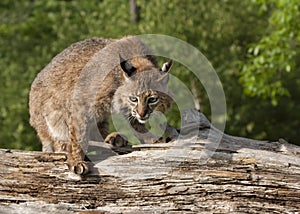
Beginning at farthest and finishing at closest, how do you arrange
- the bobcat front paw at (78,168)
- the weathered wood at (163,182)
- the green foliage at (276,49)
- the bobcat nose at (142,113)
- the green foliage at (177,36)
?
1. the green foliage at (177,36)
2. the green foliage at (276,49)
3. the bobcat nose at (142,113)
4. the bobcat front paw at (78,168)
5. the weathered wood at (163,182)

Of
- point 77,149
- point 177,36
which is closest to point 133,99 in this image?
point 77,149

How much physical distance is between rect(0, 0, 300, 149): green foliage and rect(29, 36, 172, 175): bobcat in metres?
7.03

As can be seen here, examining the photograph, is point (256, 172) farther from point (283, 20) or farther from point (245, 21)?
Answer: point (245, 21)

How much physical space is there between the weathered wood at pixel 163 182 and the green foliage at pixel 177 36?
7927 millimetres

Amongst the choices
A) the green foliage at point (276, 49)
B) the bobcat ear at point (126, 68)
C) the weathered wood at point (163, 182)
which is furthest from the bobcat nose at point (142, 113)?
the green foliage at point (276, 49)

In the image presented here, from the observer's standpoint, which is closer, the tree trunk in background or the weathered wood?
the weathered wood

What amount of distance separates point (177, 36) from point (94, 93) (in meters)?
Result: 11.2

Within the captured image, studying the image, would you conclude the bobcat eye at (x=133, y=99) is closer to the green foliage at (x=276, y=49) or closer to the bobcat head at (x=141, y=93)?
the bobcat head at (x=141, y=93)

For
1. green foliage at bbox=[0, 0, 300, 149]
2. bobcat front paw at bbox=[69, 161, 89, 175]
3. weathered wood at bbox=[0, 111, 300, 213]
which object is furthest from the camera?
green foliage at bbox=[0, 0, 300, 149]

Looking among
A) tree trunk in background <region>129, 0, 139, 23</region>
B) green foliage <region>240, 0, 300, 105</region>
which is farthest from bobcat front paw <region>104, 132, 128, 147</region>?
tree trunk in background <region>129, 0, 139, 23</region>

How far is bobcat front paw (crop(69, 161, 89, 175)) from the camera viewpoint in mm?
7281

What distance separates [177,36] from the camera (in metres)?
18.8

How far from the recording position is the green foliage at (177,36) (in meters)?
18.0

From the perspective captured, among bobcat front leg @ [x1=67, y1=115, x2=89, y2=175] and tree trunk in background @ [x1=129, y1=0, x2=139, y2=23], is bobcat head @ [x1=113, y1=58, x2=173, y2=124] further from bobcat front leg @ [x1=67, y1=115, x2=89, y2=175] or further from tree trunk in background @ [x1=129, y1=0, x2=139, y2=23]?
tree trunk in background @ [x1=129, y1=0, x2=139, y2=23]
